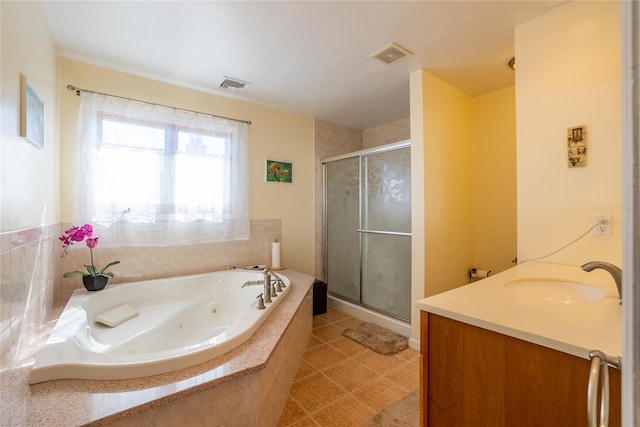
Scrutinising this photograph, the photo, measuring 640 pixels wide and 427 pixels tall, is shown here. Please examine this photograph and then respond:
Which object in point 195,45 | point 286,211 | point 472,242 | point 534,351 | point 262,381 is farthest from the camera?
point 286,211

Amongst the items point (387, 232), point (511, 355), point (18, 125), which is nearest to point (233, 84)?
point (18, 125)

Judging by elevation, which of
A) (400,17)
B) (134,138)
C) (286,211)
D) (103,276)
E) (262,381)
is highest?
(400,17)

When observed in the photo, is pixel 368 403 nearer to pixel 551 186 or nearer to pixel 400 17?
pixel 551 186

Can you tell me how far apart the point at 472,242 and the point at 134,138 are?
3.21m

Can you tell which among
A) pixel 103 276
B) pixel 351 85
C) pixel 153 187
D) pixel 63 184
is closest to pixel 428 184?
pixel 351 85

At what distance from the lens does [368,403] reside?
5.49 ft

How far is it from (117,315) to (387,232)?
231cm

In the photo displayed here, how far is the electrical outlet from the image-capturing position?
55.6 inches

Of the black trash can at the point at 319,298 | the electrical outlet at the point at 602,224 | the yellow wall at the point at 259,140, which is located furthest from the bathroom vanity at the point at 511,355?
the yellow wall at the point at 259,140

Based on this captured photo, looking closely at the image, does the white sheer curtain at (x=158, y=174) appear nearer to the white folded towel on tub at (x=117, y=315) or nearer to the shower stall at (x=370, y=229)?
the white folded towel on tub at (x=117, y=315)

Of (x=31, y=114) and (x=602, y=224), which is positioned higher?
(x=31, y=114)

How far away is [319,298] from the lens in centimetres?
308

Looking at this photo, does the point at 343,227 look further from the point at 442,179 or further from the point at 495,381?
the point at 495,381

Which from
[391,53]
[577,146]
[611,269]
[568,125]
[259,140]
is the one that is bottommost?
[611,269]
